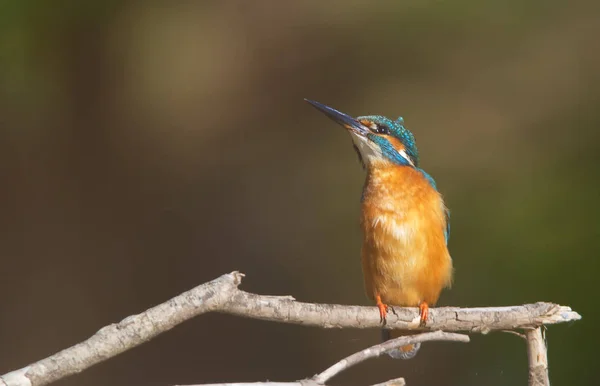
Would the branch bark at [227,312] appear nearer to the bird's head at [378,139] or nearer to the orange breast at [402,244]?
the orange breast at [402,244]

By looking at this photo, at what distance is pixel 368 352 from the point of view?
64.8 inches

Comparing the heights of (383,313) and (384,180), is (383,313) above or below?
below

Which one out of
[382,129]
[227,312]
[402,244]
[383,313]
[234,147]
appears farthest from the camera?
[234,147]

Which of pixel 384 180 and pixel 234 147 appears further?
pixel 234 147

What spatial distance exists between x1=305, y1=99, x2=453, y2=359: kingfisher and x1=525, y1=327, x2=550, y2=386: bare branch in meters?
0.32

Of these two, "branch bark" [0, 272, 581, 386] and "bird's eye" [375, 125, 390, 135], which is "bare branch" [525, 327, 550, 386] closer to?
"branch bark" [0, 272, 581, 386]

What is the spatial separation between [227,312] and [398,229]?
2.50ft

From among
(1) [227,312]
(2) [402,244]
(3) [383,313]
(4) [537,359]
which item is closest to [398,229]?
(2) [402,244]

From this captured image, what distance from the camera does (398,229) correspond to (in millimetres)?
2225

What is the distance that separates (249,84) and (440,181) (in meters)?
1.38

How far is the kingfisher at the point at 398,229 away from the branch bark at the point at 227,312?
0.24 m

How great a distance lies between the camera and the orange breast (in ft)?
7.30

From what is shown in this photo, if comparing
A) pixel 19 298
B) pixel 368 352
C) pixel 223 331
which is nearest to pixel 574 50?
pixel 223 331

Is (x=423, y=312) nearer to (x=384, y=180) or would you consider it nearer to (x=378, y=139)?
(x=384, y=180)
